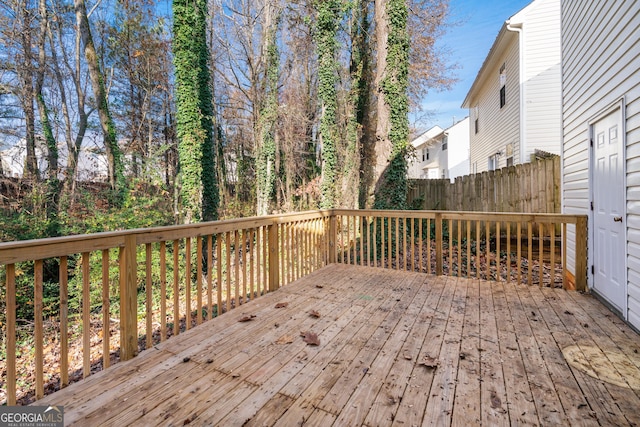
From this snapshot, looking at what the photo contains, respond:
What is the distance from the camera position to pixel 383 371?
1983 millimetres

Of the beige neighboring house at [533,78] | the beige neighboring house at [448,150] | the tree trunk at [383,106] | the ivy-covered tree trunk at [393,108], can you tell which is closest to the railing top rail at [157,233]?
the ivy-covered tree trunk at [393,108]

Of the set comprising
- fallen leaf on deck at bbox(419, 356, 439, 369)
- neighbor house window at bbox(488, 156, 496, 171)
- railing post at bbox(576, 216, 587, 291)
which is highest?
neighbor house window at bbox(488, 156, 496, 171)

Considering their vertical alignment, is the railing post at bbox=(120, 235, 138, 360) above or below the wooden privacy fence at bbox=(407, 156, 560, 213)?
below

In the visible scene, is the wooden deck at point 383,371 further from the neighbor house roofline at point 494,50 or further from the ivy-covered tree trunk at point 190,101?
the neighbor house roofline at point 494,50

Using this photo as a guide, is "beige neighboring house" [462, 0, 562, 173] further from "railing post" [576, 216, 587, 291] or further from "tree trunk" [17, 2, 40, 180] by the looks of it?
"tree trunk" [17, 2, 40, 180]

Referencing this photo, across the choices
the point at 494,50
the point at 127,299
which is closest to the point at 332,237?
the point at 127,299

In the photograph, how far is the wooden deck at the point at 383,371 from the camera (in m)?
1.60

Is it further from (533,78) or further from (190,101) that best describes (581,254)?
(190,101)

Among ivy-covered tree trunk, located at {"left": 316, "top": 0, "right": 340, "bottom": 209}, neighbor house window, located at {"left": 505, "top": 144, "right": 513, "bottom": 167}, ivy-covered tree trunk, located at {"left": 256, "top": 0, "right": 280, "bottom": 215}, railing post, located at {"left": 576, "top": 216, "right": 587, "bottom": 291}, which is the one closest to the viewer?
railing post, located at {"left": 576, "top": 216, "right": 587, "bottom": 291}

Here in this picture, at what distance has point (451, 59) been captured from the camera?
950 cm

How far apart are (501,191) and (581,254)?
3.38m

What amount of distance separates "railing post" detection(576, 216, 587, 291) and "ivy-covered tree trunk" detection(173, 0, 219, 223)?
6.64 meters

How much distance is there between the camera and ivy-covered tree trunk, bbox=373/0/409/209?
6.11 meters

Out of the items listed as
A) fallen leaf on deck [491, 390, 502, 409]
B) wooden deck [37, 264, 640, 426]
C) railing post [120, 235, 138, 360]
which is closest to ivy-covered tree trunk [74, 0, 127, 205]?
railing post [120, 235, 138, 360]
